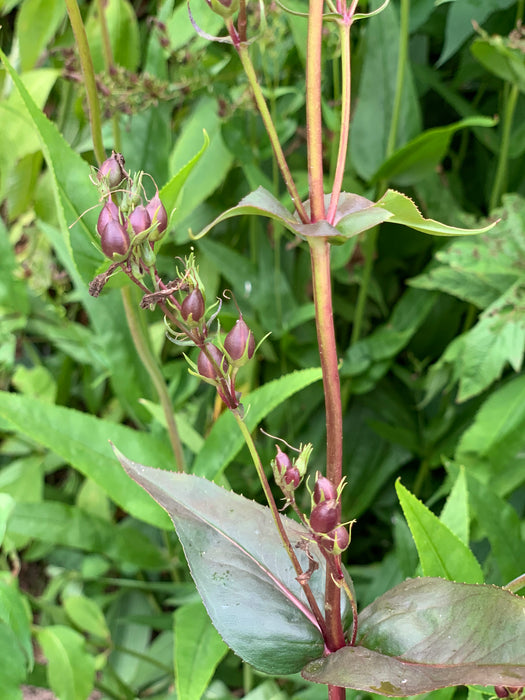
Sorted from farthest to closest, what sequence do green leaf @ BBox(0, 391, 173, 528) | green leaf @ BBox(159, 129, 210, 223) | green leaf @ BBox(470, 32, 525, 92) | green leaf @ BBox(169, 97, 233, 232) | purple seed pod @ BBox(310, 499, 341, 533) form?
green leaf @ BBox(169, 97, 233, 232) → green leaf @ BBox(470, 32, 525, 92) → green leaf @ BBox(0, 391, 173, 528) → green leaf @ BBox(159, 129, 210, 223) → purple seed pod @ BBox(310, 499, 341, 533)

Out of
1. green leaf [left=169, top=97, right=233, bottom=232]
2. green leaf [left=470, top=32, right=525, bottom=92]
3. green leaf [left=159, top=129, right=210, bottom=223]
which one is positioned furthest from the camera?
green leaf [left=169, top=97, right=233, bottom=232]

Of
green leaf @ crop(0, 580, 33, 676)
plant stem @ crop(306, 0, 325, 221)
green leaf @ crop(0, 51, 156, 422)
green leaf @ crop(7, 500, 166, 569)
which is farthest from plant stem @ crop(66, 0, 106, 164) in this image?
green leaf @ crop(7, 500, 166, 569)

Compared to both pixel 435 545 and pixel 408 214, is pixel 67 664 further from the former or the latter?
pixel 408 214

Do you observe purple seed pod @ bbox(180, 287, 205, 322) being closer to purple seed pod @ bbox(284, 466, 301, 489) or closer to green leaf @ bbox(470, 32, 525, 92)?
purple seed pod @ bbox(284, 466, 301, 489)

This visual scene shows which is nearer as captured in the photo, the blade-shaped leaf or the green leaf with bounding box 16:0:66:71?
the blade-shaped leaf

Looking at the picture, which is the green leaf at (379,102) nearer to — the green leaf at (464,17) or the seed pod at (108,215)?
the green leaf at (464,17)

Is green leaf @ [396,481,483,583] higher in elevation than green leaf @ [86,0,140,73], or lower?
lower
